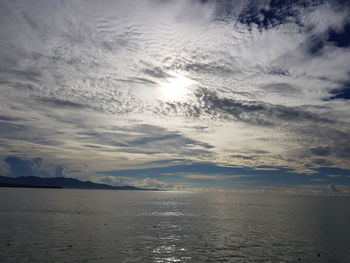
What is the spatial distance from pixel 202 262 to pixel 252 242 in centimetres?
1896

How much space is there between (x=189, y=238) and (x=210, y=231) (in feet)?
37.2

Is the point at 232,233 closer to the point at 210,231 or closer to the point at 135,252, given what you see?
the point at 210,231

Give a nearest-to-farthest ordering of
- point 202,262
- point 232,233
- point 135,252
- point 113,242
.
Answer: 1. point 202,262
2. point 135,252
3. point 113,242
4. point 232,233

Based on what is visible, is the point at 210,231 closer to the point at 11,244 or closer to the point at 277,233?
the point at 277,233

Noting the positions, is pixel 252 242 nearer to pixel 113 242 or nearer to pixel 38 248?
pixel 113 242

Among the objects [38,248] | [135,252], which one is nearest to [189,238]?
[135,252]

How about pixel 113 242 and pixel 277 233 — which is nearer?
pixel 113 242

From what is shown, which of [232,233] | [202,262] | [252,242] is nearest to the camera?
[202,262]

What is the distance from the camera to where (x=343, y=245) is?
184ft

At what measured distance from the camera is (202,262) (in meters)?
40.9

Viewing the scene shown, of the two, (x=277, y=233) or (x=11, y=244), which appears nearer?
(x=11, y=244)

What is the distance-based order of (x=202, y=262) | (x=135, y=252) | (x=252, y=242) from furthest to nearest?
(x=252, y=242) < (x=135, y=252) < (x=202, y=262)

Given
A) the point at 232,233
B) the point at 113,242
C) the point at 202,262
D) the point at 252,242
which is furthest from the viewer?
the point at 232,233

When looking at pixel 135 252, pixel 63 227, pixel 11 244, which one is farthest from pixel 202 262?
pixel 63 227
